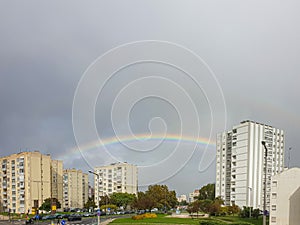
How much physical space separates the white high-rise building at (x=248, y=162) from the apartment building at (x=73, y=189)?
203 feet

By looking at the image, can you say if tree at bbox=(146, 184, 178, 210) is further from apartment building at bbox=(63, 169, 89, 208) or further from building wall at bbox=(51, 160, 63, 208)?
apartment building at bbox=(63, 169, 89, 208)

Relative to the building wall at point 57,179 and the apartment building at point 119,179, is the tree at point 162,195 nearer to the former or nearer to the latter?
the apartment building at point 119,179

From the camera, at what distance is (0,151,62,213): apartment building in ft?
265

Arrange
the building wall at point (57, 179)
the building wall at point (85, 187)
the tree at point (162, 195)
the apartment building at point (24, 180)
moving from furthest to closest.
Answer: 1. the building wall at point (85, 187)
2. the building wall at point (57, 179)
3. the apartment building at point (24, 180)
4. the tree at point (162, 195)

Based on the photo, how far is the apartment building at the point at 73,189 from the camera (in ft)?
363

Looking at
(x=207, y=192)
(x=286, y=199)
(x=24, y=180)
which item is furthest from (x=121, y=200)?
(x=286, y=199)

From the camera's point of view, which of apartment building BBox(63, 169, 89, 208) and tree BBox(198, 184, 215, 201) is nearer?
tree BBox(198, 184, 215, 201)

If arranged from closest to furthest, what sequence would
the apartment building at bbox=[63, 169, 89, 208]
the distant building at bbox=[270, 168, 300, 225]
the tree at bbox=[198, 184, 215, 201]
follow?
the distant building at bbox=[270, 168, 300, 225] < the tree at bbox=[198, 184, 215, 201] < the apartment building at bbox=[63, 169, 89, 208]

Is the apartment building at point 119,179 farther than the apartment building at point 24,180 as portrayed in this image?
Yes

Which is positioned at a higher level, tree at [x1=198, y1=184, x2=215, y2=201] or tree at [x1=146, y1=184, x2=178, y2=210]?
tree at [x1=146, y1=184, x2=178, y2=210]

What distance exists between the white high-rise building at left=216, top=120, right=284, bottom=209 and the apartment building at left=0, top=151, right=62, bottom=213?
52.6 m

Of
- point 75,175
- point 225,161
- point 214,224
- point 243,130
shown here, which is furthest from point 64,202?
point 214,224

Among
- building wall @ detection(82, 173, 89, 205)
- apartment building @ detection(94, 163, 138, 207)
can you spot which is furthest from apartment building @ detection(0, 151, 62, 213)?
building wall @ detection(82, 173, 89, 205)

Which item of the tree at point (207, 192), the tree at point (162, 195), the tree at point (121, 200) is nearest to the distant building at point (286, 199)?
the tree at point (162, 195)
